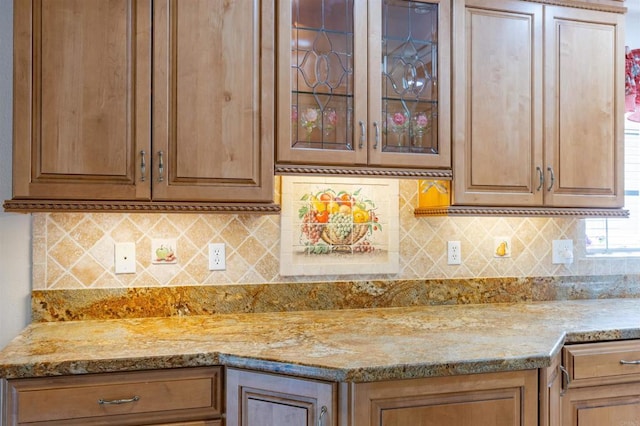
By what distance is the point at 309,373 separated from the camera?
4.83 ft

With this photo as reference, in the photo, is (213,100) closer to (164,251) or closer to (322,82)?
(322,82)

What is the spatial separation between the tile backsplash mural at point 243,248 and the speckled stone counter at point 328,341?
179 mm

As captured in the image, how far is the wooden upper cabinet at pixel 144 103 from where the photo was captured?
1.76 meters

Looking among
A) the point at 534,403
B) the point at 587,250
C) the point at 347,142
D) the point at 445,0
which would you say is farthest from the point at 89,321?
the point at 587,250

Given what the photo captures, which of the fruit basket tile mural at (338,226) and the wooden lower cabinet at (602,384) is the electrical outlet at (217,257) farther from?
the wooden lower cabinet at (602,384)

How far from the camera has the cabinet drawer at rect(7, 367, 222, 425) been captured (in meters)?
1.50

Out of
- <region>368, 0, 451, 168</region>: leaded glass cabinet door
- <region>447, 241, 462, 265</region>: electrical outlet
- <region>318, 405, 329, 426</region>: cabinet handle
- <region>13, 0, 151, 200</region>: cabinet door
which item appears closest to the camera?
<region>318, 405, 329, 426</region>: cabinet handle

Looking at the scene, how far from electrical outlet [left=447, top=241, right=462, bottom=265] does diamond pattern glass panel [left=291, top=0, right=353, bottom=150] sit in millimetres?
794

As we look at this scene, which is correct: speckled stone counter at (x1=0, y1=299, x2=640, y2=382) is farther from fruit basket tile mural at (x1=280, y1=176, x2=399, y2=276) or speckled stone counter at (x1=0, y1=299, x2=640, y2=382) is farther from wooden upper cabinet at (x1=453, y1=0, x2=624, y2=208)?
wooden upper cabinet at (x1=453, y1=0, x2=624, y2=208)

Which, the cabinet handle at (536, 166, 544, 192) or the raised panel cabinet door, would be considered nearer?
the raised panel cabinet door

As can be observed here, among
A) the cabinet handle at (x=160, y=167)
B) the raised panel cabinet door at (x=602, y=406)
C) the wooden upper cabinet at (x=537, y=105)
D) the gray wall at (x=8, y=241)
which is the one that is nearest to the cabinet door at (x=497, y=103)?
the wooden upper cabinet at (x=537, y=105)

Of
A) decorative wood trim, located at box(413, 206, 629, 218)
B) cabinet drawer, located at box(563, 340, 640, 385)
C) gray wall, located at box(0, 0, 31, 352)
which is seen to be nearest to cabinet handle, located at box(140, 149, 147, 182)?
gray wall, located at box(0, 0, 31, 352)

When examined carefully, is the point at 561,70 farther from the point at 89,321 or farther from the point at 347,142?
the point at 89,321

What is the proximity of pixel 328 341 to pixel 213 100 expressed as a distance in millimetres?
926
